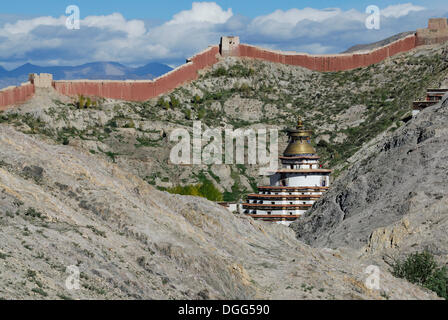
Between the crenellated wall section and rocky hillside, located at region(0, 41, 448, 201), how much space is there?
3.68ft

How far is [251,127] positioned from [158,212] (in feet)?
243

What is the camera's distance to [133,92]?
115812mm

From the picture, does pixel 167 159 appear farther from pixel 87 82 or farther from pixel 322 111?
pixel 322 111

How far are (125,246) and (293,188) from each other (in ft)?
157

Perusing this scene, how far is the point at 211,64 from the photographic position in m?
126

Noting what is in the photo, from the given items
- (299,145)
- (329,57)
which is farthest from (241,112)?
(299,145)

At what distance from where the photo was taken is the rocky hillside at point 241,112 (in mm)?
102875

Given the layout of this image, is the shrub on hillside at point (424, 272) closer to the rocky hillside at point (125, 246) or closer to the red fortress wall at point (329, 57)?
the rocky hillside at point (125, 246)

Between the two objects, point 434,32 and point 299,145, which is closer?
point 299,145

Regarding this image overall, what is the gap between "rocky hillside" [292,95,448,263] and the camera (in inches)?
2156

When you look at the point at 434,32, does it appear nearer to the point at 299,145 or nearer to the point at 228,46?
the point at 228,46

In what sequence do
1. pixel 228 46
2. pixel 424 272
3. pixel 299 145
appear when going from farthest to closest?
pixel 228 46, pixel 299 145, pixel 424 272

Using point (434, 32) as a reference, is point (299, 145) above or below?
below
